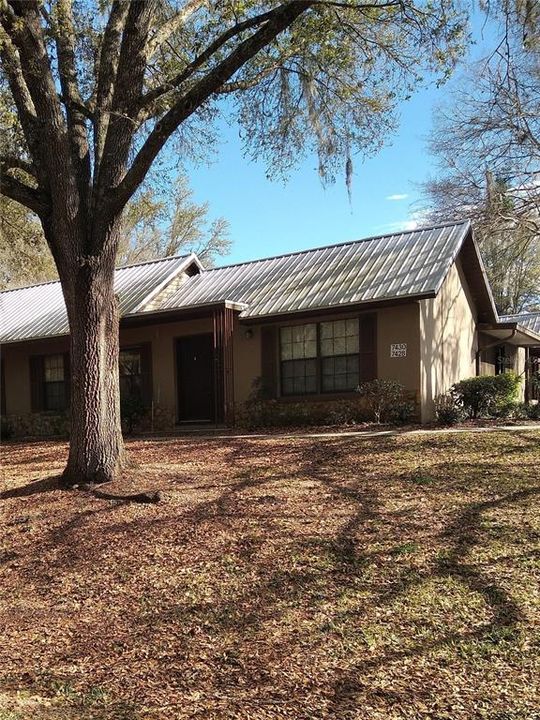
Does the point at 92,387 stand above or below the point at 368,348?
below

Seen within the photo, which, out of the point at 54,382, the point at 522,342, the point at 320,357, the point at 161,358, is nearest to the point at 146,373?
the point at 161,358

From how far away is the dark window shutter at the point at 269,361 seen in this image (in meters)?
13.2

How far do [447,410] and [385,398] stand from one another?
113cm

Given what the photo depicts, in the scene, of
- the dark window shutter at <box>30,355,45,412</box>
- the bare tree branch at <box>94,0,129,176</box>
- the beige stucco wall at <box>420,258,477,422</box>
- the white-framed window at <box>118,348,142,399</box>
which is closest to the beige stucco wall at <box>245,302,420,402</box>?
the beige stucco wall at <box>420,258,477,422</box>

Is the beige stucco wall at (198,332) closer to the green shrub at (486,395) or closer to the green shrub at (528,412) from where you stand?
the green shrub at (486,395)

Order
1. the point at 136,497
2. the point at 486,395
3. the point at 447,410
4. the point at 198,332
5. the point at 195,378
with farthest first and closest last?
1. the point at 195,378
2. the point at 198,332
3. the point at 486,395
4. the point at 447,410
5. the point at 136,497

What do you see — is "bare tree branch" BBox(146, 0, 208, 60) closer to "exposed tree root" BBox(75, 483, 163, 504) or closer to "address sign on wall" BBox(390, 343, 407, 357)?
"exposed tree root" BBox(75, 483, 163, 504)

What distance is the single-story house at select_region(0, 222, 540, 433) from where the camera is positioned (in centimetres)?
1206

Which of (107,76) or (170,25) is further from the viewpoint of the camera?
(170,25)

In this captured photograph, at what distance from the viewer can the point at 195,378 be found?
14484 mm

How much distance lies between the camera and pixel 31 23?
7207mm

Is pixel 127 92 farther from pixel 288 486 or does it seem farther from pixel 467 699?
pixel 467 699

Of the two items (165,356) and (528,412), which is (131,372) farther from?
(528,412)

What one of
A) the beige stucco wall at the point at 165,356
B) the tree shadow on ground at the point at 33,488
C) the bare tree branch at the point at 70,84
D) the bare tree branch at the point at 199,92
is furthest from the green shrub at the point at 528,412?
the bare tree branch at the point at 70,84
